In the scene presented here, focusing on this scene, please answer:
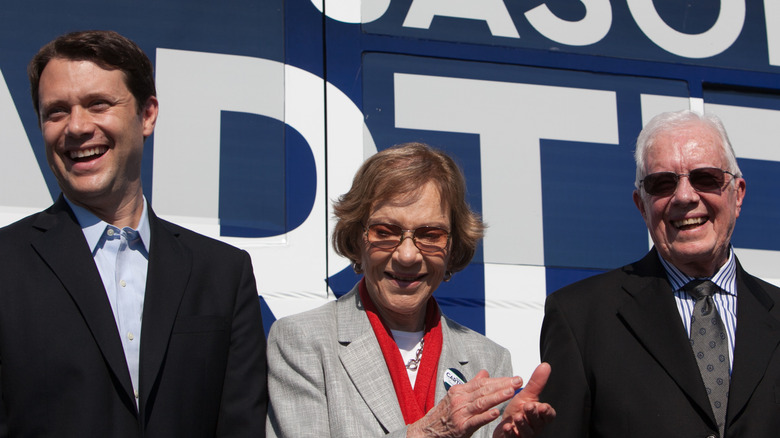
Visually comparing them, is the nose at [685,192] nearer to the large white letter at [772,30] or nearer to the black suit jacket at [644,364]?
the black suit jacket at [644,364]

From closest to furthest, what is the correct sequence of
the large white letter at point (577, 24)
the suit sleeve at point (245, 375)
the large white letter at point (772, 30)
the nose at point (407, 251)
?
the suit sleeve at point (245, 375) → the nose at point (407, 251) → the large white letter at point (577, 24) → the large white letter at point (772, 30)

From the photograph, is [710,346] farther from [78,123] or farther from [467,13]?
[78,123]

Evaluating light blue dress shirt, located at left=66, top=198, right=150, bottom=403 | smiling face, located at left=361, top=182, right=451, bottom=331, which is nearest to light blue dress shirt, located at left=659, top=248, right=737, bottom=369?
smiling face, located at left=361, top=182, right=451, bottom=331

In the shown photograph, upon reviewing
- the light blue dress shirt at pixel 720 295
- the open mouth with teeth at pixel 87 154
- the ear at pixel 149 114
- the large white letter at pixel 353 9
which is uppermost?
the large white letter at pixel 353 9

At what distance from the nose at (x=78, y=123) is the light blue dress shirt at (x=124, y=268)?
179mm

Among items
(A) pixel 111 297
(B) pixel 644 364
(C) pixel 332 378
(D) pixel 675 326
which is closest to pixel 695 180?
(D) pixel 675 326

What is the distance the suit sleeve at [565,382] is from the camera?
6.69 ft

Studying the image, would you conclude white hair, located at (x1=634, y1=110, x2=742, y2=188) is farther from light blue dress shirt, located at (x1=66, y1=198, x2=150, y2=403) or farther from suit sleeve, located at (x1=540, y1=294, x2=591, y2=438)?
light blue dress shirt, located at (x1=66, y1=198, x2=150, y2=403)

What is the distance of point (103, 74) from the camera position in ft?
6.38

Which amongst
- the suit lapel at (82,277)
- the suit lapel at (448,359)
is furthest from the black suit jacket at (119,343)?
the suit lapel at (448,359)

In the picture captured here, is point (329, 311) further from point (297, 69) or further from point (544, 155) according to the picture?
point (544, 155)

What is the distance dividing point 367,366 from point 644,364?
26.5 inches

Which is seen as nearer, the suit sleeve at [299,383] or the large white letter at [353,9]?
the suit sleeve at [299,383]

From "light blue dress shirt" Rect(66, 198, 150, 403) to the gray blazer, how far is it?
358mm
